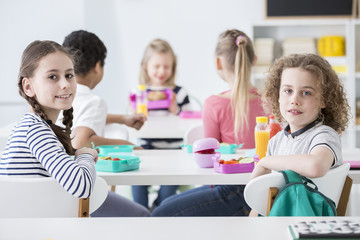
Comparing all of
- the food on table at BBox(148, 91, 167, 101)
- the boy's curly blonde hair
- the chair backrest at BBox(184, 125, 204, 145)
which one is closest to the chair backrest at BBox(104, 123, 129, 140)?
the chair backrest at BBox(184, 125, 204, 145)

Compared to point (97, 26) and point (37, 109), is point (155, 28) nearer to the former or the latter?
point (97, 26)

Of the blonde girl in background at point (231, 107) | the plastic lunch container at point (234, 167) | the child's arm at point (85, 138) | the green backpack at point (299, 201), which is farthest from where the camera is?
the child's arm at point (85, 138)

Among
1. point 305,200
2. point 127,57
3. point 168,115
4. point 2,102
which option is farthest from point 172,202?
point 2,102

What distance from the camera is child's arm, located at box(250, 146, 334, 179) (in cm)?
148

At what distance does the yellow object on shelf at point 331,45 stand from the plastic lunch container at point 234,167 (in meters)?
3.28

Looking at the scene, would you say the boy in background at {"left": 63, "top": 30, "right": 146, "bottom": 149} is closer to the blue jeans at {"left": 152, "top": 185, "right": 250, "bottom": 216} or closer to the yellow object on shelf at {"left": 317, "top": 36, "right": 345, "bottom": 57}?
the blue jeans at {"left": 152, "top": 185, "right": 250, "bottom": 216}

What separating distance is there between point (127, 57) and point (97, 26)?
42 centimetres

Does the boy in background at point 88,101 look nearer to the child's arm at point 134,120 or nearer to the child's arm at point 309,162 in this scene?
the child's arm at point 134,120

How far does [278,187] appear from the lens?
1.44 meters

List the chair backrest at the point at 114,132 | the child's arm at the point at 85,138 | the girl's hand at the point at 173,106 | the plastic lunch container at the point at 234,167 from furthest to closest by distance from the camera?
the girl's hand at the point at 173,106 < the chair backrest at the point at 114,132 < the child's arm at the point at 85,138 < the plastic lunch container at the point at 234,167

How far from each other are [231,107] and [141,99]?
1.55m

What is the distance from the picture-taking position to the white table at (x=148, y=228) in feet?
3.38

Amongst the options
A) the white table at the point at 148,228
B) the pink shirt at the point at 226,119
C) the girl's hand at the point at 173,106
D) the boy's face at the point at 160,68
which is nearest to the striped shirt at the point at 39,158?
the white table at the point at 148,228

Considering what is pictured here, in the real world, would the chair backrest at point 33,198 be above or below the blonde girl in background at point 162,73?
below
